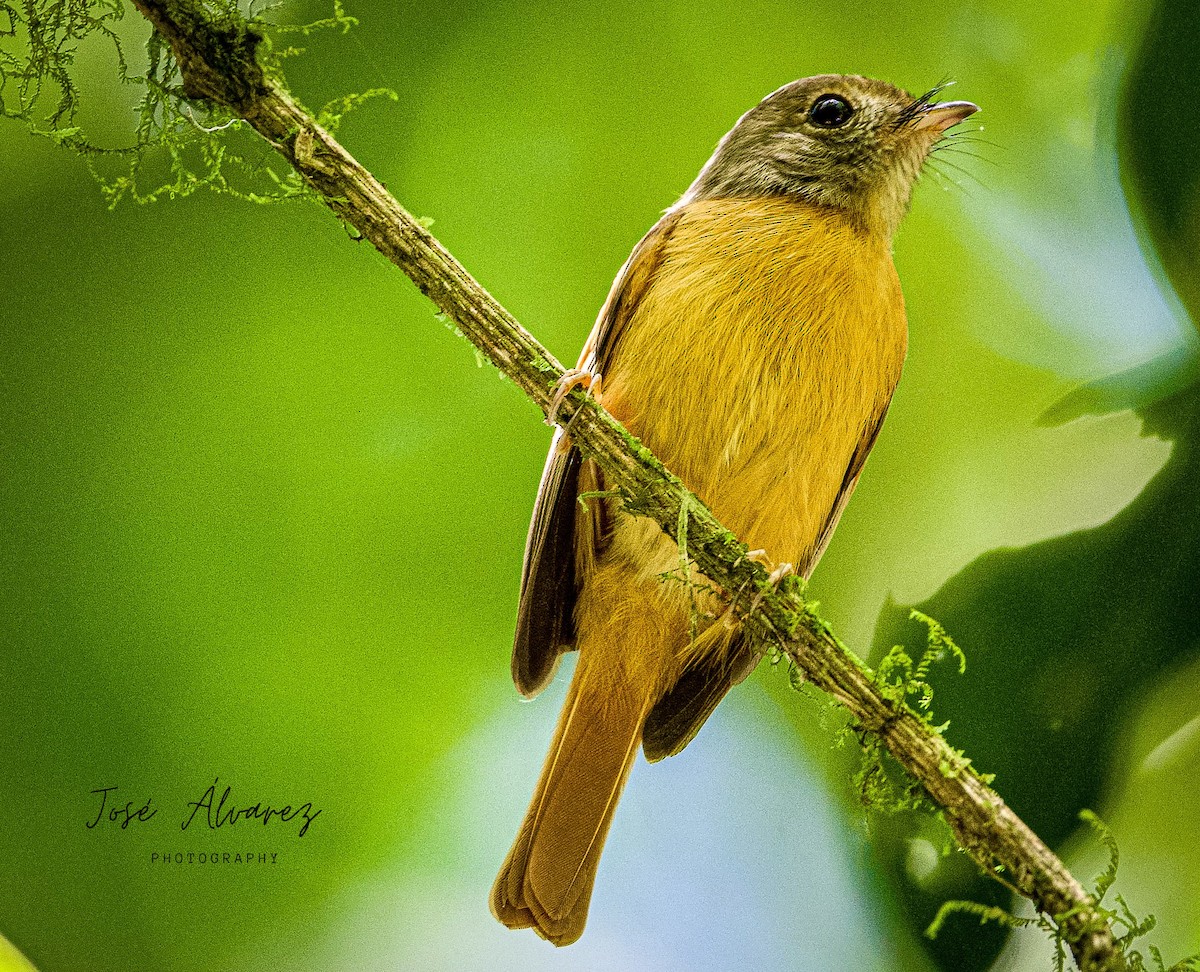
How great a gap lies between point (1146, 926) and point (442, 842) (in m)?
1.02

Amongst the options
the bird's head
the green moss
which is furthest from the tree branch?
the bird's head

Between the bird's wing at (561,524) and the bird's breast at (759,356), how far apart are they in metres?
0.02

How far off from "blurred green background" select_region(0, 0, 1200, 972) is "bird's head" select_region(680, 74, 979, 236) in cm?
10

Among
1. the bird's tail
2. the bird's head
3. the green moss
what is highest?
the bird's head

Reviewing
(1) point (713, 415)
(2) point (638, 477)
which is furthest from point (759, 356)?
(2) point (638, 477)

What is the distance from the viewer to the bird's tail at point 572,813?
159 cm

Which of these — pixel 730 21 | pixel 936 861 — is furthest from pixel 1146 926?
pixel 730 21

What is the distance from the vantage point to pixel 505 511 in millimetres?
1810

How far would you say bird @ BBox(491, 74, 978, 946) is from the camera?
64.2 inches

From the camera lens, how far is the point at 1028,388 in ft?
5.97

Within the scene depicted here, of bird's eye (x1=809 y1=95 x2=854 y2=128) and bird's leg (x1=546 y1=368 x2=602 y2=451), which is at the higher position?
bird's eye (x1=809 y1=95 x2=854 y2=128)
